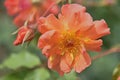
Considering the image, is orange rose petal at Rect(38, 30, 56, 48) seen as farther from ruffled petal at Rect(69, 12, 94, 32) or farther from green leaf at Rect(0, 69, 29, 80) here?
green leaf at Rect(0, 69, 29, 80)

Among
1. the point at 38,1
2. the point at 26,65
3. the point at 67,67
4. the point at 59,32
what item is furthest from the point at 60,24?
the point at 38,1

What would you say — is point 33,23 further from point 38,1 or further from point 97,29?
point 38,1

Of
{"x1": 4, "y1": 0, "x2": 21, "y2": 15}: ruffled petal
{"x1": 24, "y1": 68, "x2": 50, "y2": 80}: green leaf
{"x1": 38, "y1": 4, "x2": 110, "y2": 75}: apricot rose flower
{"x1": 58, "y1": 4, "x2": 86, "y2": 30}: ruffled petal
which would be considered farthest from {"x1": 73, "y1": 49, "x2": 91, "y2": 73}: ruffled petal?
{"x1": 4, "y1": 0, "x2": 21, "y2": 15}: ruffled petal

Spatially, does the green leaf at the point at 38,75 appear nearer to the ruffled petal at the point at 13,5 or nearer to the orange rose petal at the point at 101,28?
the orange rose petal at the point at 101,28

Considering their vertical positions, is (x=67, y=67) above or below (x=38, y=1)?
above

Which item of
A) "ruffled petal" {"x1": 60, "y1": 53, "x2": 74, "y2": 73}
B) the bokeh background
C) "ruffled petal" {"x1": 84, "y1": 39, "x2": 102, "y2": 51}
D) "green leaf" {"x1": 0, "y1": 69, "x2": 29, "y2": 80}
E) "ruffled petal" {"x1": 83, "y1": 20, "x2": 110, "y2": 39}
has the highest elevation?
"ruffled petal" {"x1": 83, "y1": 20, "x2": 110, "y2": 39}

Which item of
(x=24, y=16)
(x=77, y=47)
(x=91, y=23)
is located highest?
(x=91, y=23)

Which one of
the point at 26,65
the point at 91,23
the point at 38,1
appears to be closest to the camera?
the point at 91,23

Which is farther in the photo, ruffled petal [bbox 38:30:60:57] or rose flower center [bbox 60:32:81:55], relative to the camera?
rose flower center [bbox 60:32:81:55]

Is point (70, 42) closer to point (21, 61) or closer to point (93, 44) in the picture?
point (93, 44)

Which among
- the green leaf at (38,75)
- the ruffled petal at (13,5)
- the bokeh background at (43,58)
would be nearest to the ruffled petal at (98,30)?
the bokeh background at (43,58)
